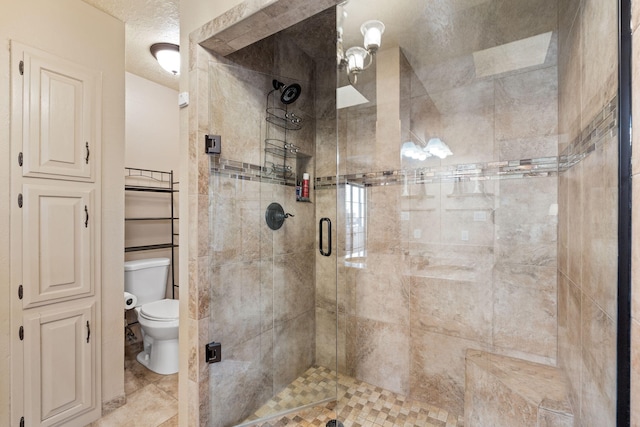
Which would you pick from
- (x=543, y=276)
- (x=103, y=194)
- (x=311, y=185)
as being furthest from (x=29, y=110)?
(x=543, y=276)

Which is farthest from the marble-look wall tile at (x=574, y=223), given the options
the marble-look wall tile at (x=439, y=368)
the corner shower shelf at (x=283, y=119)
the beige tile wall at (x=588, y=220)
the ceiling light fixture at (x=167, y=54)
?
the ceiling light fixture at (x=167, y=54)

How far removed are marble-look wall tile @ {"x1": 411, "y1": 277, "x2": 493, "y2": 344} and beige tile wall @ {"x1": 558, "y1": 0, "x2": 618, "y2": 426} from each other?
0.33 m

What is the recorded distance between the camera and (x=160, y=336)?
207cm

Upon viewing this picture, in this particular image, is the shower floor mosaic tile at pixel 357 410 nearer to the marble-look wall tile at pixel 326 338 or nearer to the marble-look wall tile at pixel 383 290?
the marble-look wall tile at pixel 326 338

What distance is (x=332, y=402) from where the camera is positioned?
6.01 feet

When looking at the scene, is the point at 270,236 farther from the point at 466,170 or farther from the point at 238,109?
the point at 466,170

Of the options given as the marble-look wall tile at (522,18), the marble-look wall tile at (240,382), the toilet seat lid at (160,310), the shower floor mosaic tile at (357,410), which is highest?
the marble-look wall tile at (522,18)

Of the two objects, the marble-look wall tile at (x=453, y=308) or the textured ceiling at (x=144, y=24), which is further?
the textured ceiling at (x=144, y=24)

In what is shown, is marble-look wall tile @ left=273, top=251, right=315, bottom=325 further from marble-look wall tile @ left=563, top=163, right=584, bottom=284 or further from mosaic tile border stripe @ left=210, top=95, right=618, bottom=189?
marble-look wall tile @ left=563, top=163, right=584, bottom=284

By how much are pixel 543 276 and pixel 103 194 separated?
8.31 ft

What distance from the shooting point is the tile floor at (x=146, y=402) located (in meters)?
1.67

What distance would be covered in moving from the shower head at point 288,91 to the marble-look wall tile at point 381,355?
1.62m

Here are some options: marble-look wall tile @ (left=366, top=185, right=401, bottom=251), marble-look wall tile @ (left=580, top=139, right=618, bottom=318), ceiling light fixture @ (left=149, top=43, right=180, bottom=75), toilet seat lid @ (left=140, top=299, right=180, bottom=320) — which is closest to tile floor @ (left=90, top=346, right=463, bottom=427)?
toilet seat lid @ (left=140, top=299, right=180, bottom=320)

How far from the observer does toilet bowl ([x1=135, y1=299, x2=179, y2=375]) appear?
204 centimetres
